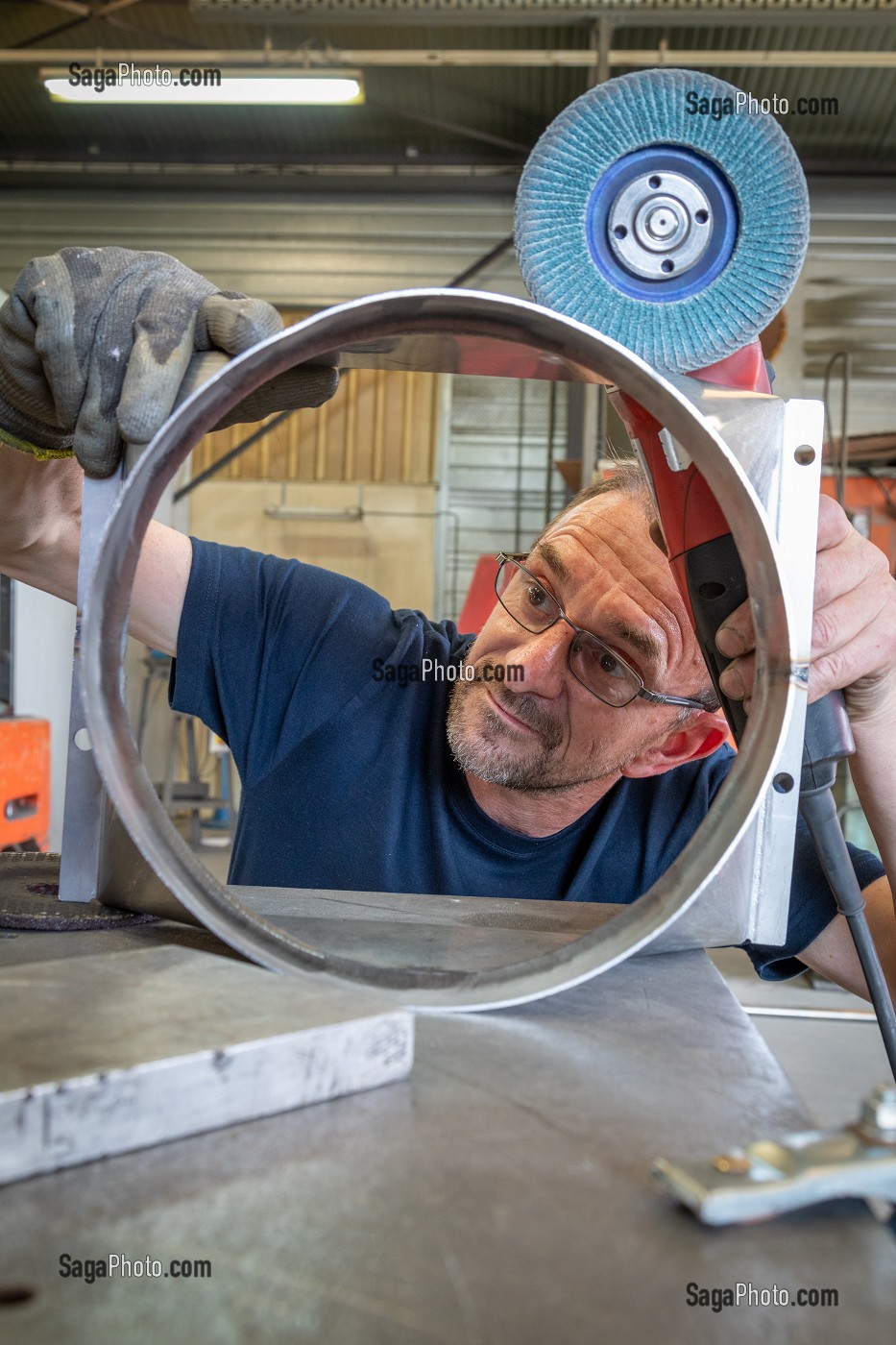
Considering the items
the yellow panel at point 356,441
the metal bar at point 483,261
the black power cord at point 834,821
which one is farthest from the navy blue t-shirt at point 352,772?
the yellow panel at point 356,441

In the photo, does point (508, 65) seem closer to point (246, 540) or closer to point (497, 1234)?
point (246, 540)

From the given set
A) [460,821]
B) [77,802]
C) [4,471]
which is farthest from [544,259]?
[460,821]

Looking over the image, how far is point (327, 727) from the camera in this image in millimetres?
1364

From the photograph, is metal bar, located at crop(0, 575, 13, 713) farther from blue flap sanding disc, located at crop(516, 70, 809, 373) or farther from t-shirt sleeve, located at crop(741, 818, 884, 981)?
blue flap sanding disc, located at crop(516, 70, 809, 373)

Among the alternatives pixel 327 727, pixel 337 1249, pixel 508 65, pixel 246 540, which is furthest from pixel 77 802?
pixel 246 540

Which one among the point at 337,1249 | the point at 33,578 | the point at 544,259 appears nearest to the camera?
the point at 337,1249

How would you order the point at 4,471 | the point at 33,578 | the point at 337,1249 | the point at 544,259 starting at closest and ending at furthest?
the point at 337,1249
the point at 544,259
the point at 4,471
the point at 33,578

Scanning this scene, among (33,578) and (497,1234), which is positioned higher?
(33,578)

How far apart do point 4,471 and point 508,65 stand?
4.95 m

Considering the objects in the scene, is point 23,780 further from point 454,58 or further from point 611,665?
point 454,58

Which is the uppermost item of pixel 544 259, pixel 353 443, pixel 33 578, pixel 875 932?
pixel 353 443

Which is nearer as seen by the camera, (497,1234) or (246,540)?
(497,1234)

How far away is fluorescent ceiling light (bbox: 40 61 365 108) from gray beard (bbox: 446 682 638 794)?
434 cm

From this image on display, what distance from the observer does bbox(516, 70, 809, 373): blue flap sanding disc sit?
0.61 metres
